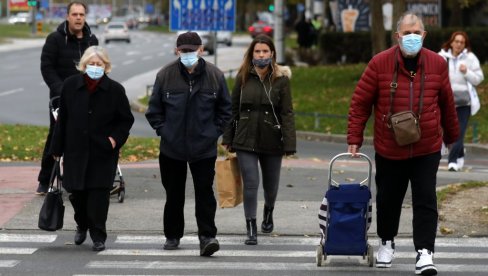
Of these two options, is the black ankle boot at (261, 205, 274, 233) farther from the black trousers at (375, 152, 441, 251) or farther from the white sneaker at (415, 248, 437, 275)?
the white sneaker at (415, 248, 437, 275)

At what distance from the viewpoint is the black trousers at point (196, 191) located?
9.84m

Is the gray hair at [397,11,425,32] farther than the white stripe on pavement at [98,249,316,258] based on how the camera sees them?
No

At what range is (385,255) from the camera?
924 cm

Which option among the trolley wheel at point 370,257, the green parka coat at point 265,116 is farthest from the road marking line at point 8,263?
the trolley wheel at point 370,257

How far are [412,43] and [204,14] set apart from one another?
19.3 m

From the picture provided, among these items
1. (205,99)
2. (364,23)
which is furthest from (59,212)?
(364,23)

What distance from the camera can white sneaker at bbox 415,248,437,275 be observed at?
8891mm

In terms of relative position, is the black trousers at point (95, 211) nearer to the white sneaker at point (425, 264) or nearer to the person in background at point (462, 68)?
the white sneaker at point (425, 264)

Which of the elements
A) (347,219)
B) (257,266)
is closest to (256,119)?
(257,266)

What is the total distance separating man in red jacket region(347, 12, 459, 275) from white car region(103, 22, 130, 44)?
77.5 metres

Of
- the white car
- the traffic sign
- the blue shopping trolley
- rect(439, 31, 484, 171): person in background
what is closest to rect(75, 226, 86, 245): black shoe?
the blue shopping trolley

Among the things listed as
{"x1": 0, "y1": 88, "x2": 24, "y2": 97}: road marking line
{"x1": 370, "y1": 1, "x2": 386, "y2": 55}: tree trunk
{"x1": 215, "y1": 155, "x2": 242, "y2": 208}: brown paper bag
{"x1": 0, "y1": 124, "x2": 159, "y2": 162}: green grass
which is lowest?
{"x1": 0, "y1": 88, "x2": 24, "y2": 97}: road marking line

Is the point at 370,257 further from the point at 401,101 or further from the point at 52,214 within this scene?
the point at 52,214

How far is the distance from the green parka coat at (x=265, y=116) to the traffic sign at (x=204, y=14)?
17.5 meters
